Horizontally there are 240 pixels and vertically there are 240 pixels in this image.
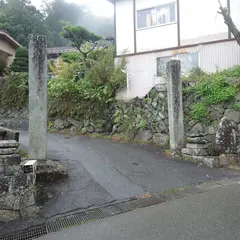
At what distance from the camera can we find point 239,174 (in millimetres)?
5855

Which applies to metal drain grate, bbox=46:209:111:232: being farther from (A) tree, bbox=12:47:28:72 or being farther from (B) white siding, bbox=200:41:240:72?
(A) tree, bbox=12:47:28:72

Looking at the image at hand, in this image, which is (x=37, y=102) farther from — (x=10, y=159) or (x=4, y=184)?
(x=4, y=184)

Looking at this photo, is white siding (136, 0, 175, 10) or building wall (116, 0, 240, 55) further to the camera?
white siding (136, 0, 175, 10)

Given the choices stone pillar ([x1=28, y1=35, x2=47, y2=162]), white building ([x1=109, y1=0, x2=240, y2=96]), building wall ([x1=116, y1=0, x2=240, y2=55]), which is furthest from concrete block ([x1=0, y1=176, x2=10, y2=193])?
building wall ([x1=116, y1=0, x2=240, y2=55])

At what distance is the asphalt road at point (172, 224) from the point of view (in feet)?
9.30

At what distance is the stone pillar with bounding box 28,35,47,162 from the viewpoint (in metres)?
4.89

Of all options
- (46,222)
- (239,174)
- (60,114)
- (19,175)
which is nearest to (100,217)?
(46,222)

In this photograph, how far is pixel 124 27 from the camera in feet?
44.6

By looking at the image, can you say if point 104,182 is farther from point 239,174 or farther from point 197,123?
point 197,123

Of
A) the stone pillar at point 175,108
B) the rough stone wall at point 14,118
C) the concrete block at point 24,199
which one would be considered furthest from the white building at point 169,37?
the concrete block at point 24,199

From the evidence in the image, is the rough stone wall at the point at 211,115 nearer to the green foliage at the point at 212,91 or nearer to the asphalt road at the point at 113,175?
the green foliage at the point at 212,91

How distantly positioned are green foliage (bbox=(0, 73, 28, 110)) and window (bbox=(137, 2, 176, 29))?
7988 mm

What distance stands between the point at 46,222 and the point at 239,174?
5.10 m

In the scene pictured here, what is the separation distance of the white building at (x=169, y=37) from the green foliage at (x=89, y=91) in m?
1.60
